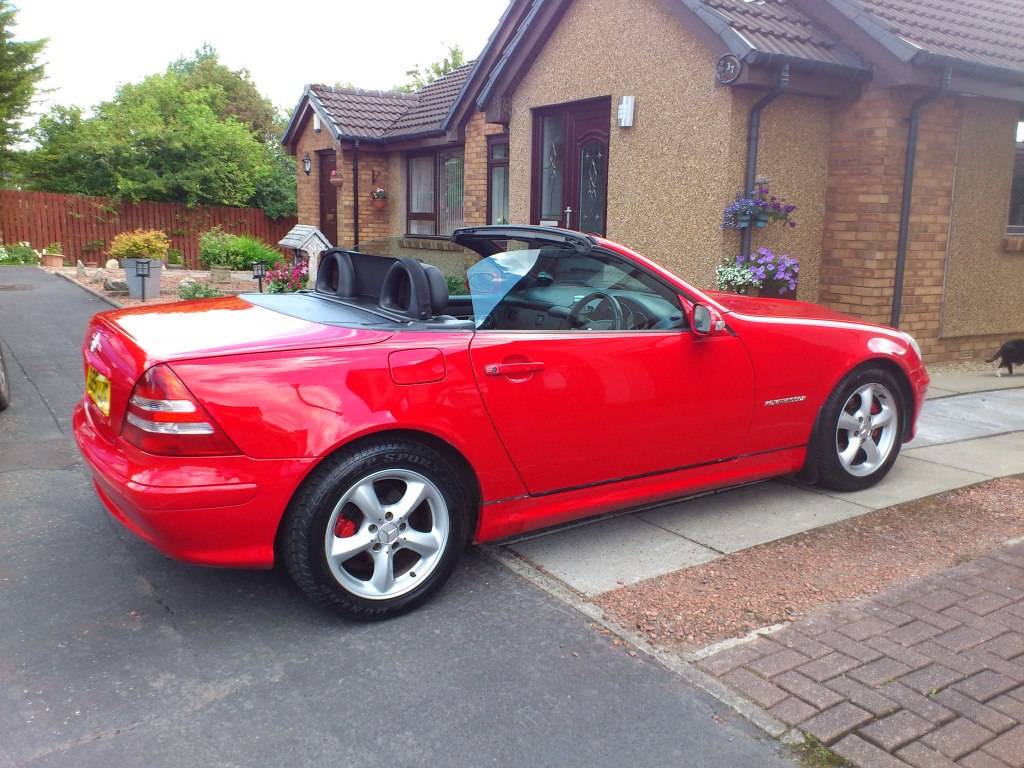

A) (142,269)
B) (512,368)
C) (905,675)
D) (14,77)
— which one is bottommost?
(905,675)

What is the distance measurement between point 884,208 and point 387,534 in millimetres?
7195

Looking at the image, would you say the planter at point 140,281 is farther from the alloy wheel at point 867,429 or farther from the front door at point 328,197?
the alloy wheel at point 867,429

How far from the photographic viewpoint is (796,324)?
4676 millimetres

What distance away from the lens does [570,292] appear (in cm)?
428

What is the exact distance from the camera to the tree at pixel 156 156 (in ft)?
83.5

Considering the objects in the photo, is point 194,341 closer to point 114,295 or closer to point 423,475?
point 423,475

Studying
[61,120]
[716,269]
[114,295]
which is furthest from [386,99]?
[61,120]

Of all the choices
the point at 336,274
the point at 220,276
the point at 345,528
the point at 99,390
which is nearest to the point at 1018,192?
the point at 336,274

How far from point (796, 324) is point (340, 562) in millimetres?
2701

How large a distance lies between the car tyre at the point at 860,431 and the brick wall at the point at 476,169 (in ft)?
29.7

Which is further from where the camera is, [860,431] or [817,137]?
[817,137]

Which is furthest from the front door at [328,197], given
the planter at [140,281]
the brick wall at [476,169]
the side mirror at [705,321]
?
the side mirror at [705,321]

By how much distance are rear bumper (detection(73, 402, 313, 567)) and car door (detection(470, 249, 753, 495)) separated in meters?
0.94

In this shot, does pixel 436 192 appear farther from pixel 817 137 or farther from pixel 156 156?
pixel 156 156
